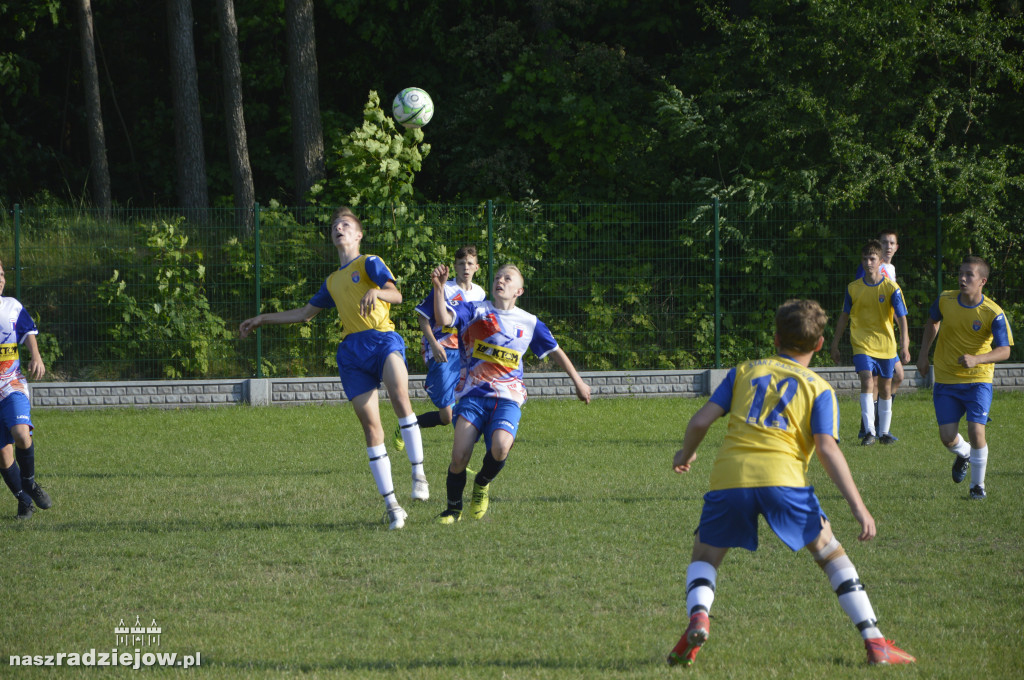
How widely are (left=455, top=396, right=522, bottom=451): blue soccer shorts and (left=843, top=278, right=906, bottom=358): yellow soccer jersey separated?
17.3ft

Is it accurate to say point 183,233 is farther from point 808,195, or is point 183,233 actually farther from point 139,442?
point 808,195

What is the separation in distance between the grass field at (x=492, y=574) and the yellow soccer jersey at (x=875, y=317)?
132cm

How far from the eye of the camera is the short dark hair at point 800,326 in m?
4.17

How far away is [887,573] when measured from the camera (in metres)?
5.53

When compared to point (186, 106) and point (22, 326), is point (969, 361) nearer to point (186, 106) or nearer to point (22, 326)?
point (22, 326)

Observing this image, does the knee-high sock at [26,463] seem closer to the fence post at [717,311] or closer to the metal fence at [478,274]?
the metal fence at [478,274]

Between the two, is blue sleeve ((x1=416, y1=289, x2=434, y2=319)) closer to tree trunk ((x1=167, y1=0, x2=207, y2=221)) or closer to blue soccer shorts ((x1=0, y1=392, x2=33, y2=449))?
blue soccer shorts ((x1=0, y1=392, x2=33, y2=449))

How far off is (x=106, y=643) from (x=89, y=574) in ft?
4.31

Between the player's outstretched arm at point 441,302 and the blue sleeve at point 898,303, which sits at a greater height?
the player's outstretched arm at point 441,302

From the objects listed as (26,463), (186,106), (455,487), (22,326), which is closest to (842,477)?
(455,487)

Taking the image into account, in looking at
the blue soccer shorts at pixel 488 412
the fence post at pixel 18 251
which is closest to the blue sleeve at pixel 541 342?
the blue soccer shorts at pixel 488 412

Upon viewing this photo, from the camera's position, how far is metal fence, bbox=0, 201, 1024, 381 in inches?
561

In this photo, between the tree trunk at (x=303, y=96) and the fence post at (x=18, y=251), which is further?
the tree trunk at (x=303, y=96)

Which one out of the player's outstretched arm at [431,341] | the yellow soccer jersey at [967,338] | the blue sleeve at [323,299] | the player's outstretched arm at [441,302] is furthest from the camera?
the player's outstretched arm at [431,341]
